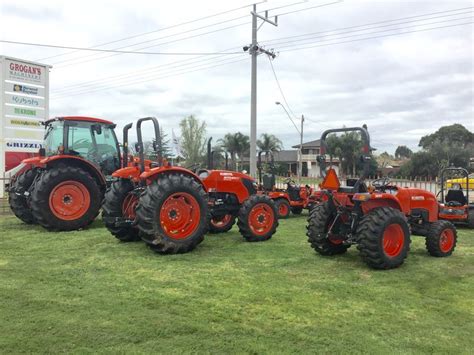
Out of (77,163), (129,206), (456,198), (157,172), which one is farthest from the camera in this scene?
(456,198)

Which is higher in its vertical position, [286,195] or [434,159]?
[434,159]

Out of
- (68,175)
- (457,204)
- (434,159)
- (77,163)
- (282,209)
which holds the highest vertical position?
(434,159)

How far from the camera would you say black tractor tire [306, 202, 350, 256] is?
6680mm

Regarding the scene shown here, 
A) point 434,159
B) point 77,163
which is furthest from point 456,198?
point 434,159

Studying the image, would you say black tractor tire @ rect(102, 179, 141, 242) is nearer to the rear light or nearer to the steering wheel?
the rear light

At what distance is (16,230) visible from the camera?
30.0ft

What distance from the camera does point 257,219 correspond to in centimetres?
821

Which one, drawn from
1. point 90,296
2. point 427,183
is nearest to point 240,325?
point 90,296

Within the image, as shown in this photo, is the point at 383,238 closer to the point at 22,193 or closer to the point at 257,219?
the point at 257,219

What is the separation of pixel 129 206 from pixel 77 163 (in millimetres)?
2417

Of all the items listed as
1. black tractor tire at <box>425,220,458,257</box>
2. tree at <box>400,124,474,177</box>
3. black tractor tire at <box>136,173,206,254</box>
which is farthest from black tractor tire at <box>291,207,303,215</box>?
tree at <box>400,124,474,177</box>

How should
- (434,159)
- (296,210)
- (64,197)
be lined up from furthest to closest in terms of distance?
(434,159)
(296,210)
(64,197)

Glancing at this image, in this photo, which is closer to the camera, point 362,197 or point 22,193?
point 362,197

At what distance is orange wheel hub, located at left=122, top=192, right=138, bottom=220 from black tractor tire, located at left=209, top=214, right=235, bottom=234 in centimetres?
174
